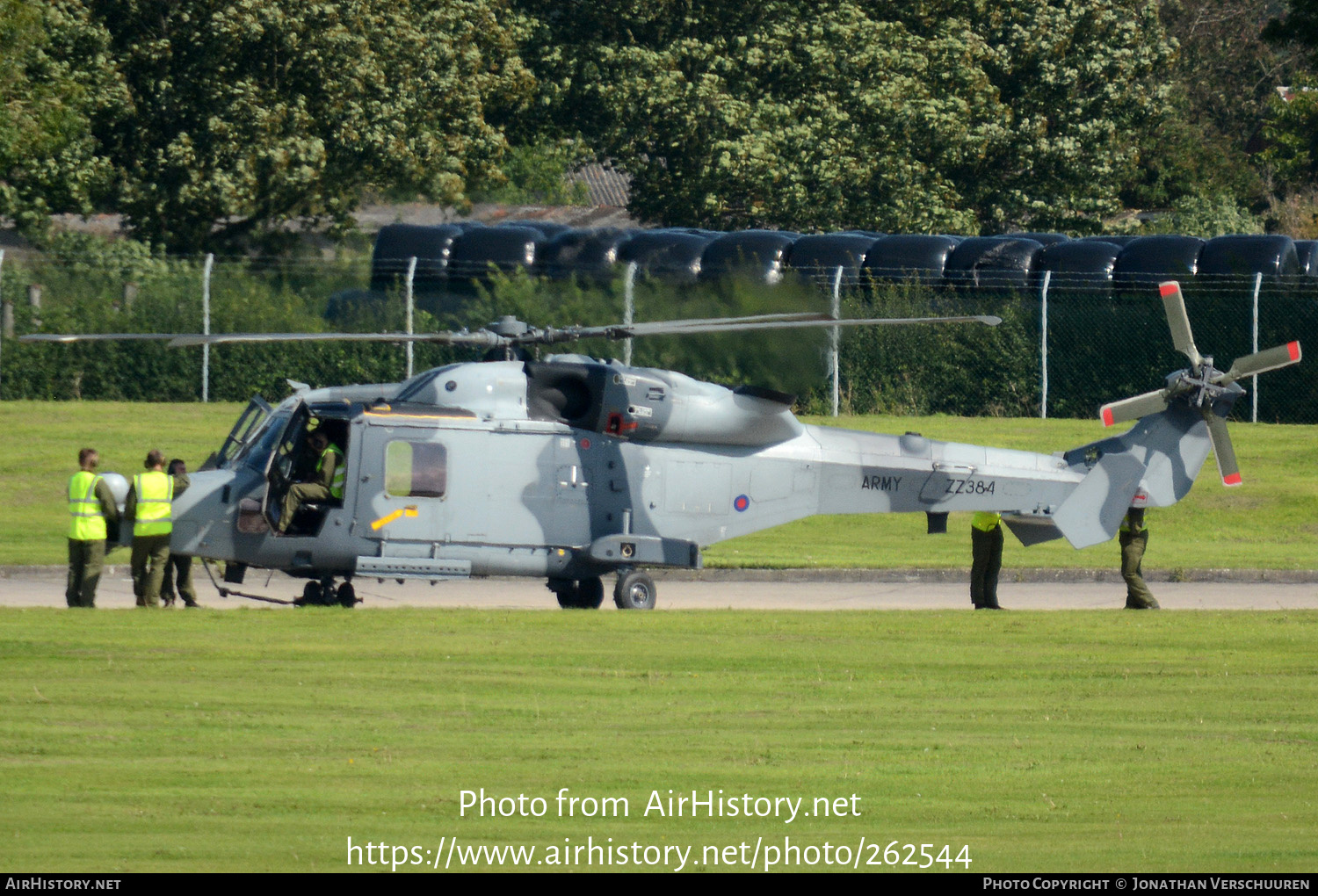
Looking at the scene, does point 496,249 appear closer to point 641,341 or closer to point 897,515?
point 641,341

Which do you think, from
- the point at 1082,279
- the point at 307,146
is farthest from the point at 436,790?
the point at 307,146

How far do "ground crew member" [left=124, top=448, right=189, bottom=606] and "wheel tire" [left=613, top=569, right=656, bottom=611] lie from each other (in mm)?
4418

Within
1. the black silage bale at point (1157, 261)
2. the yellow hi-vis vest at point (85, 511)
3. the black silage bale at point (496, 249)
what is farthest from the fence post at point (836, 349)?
the yellow hi-vis vest at point (85, 511)

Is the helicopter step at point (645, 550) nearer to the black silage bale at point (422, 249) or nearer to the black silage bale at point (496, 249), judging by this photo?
the black silage bale at point (422, 249)

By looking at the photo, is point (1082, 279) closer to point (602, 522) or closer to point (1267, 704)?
point (602, 522)

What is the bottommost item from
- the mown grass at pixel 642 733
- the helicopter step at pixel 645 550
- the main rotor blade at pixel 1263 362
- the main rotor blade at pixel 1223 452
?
the mown grass at pixel 642 733

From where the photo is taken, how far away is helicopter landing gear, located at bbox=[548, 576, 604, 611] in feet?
61.7

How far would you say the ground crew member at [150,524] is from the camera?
16891 mm

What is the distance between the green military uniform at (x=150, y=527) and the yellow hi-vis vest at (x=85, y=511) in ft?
Result: 0.96

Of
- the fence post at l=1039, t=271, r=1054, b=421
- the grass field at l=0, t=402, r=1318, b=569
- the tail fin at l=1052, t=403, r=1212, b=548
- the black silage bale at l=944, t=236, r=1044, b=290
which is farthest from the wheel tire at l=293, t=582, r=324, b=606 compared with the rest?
the black silage bale at l=944, t=236, r=1044, b=290

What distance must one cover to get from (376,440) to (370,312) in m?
15.4

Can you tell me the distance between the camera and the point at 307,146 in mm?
40719

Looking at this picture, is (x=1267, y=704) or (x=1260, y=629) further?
(x=1260, y=629)

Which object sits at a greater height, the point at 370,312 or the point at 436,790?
the point at 370,312
